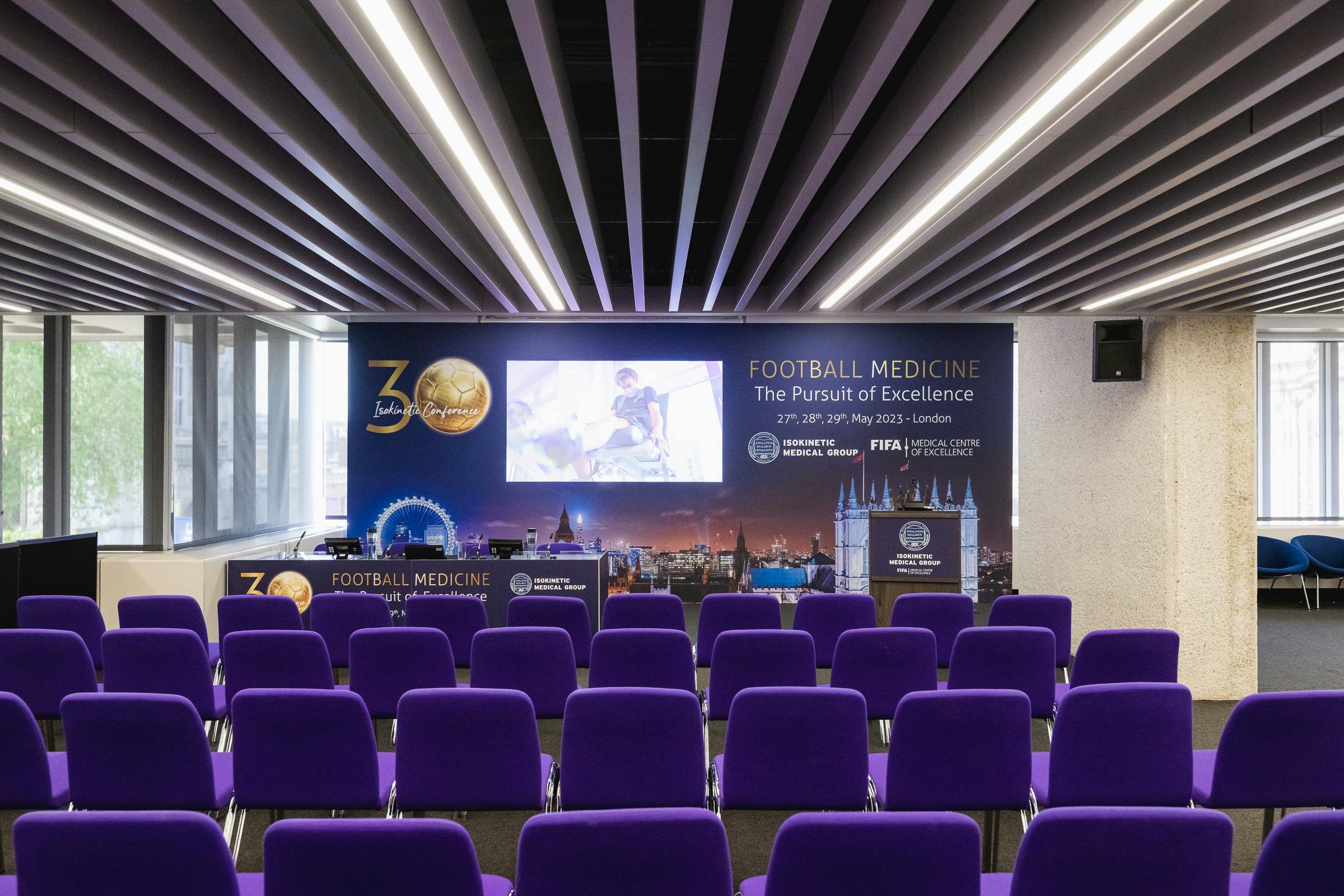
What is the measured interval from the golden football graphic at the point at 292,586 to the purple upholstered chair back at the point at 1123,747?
20.1ft

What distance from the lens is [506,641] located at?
378 centimetres

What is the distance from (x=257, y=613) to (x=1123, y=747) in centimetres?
441

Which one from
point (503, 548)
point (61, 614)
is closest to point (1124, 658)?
point (503, 548)

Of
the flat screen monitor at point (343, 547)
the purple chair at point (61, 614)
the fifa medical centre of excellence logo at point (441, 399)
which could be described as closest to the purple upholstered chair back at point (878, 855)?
the purple chair at point (61, 614)

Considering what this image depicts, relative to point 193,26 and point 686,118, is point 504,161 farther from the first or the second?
point 686,118

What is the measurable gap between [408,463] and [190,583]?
2.62 metres

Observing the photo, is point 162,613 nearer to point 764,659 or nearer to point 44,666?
point 44,666

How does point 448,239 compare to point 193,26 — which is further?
point 448,239

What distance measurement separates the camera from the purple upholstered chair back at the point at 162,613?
188 inches

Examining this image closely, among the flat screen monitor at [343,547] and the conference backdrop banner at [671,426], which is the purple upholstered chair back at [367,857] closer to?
the flat screen monitor at [343,547]

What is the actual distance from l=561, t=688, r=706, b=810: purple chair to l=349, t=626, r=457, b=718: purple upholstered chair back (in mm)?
1170

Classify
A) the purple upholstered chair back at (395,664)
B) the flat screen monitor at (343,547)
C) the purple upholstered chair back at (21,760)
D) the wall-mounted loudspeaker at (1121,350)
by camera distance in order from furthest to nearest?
1. the flat screen monitor at (343,547)
2. the wall-mounted loudspeaker at (1121,350)
3. the purple upholstered chair back at (395,664)
4. the purple upholstered chair back at (21,760)

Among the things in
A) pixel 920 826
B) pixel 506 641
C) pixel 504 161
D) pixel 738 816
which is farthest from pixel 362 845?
pixel 504 161

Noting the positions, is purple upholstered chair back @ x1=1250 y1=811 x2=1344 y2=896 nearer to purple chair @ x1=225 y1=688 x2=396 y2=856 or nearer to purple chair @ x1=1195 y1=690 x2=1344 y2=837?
purple chair @ x1=1195 y1=690 x2=1344 y2=837
